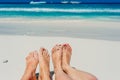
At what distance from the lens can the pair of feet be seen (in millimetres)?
2916

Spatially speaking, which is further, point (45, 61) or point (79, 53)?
point (79, 53)

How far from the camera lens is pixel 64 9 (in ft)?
35.7

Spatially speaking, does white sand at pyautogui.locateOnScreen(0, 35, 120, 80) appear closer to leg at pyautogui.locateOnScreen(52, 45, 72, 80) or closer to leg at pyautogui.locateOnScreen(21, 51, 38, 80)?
leg at pyautogui.locateOnScreen(21, 51, 38, 80)

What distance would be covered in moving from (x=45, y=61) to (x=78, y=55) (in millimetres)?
707

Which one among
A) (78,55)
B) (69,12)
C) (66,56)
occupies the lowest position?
(69,12)

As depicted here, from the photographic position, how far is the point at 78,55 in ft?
12.1

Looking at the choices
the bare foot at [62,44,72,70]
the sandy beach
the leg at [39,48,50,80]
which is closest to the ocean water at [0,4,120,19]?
the sandy beach

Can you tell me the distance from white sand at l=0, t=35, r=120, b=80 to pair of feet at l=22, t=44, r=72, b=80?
20 centimetres

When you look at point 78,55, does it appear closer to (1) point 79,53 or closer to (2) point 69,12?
(1) point 79,53

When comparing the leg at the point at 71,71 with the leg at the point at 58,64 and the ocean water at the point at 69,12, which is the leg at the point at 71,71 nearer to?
the leg at the point at 58,64

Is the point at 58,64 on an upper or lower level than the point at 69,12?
upper

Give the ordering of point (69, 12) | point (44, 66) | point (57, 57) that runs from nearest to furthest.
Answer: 1. point (44, 66)
2. point (57, 57)
3. point (69, 12)

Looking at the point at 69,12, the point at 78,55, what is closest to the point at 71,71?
the point at 78,55

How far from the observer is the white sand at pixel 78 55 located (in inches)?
127
